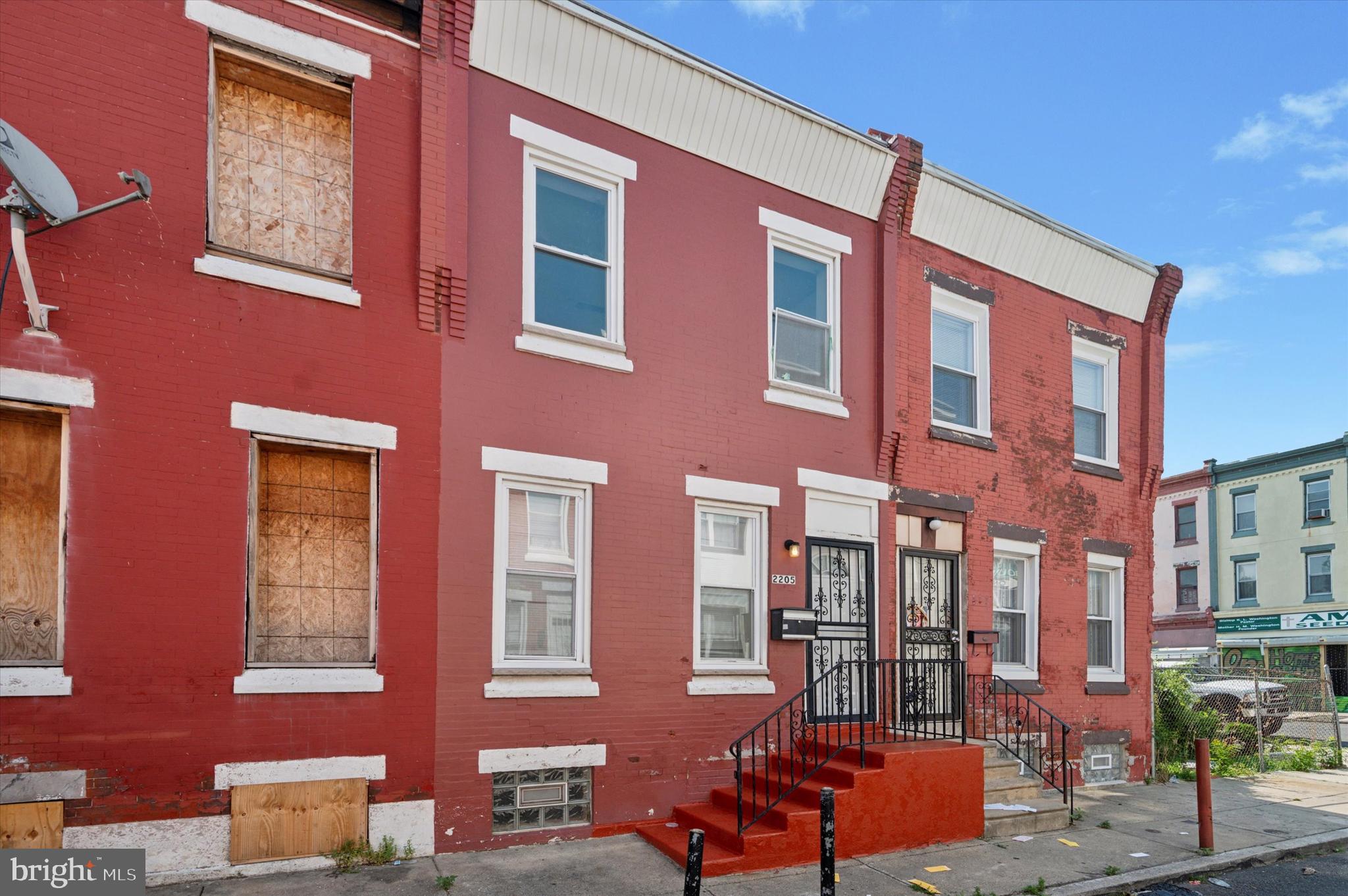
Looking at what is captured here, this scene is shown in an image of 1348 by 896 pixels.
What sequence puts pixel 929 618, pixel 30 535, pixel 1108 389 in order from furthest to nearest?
1. pixel 1108 389
2. pixel 929 618
3. pixel 30 535

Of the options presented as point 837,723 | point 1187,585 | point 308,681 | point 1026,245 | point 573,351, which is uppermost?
point 1026,245

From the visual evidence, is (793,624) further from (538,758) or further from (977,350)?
(977,350)

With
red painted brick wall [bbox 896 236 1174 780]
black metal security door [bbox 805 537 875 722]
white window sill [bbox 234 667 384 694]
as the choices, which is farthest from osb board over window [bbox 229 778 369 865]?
red painted brick wall [bbox 896 236 1174 780]

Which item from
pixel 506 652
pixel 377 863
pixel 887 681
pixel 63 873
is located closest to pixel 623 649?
pixel 506 652

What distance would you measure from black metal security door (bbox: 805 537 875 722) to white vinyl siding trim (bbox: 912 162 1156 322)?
4353 millimetres

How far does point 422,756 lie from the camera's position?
8258 millimetres

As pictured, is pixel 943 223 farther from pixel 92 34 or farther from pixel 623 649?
pixel 92 34

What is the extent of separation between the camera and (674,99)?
10242mm

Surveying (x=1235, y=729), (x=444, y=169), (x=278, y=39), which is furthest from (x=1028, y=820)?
(x=278, y=39)

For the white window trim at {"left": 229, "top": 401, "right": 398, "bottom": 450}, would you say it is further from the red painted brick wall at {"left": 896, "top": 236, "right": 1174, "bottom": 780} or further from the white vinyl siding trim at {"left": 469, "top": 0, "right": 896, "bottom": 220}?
the red painted brick wall at {"left": 896, "top": 236, "right": 1174, "bottom": 780}

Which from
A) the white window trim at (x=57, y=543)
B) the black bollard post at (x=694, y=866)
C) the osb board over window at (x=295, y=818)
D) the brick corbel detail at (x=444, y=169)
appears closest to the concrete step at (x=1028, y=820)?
the black bollard post at (x=694, y=866)

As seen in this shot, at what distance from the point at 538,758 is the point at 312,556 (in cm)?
270

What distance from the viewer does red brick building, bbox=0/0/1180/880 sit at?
731 cm

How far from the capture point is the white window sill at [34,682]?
267 inches
